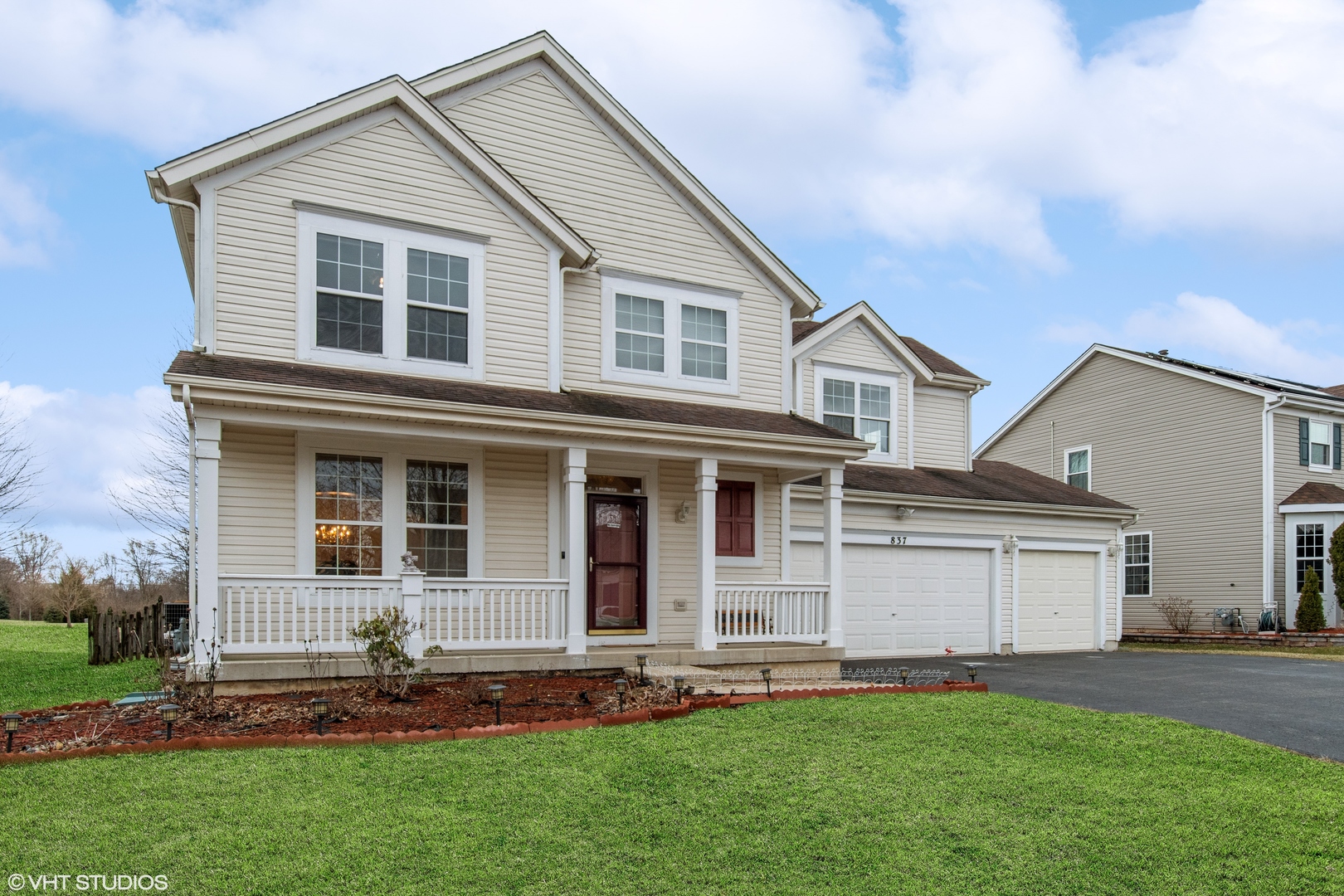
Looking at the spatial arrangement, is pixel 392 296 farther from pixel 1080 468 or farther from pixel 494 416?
pixel 1080 468

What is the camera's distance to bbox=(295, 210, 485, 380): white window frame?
11258 mm

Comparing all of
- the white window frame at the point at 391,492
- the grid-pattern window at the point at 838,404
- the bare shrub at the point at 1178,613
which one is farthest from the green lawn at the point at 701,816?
the bare shrub at the point at 1178,613

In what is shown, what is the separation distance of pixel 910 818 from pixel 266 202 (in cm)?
954

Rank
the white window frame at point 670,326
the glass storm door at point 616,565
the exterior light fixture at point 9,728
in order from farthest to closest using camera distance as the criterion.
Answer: the white window frame at point 670,326
the glass storm door at point 616,565
the exterior light fixture at point 9,728

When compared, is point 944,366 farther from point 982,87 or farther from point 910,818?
point 910,818

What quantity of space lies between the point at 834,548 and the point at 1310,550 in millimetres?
16504

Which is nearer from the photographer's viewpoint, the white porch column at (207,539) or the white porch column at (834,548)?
the white porch column at (207,539)

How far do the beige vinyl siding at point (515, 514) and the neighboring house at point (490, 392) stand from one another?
33 mm

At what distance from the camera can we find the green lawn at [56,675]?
433 inches

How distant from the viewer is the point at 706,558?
1230 cm

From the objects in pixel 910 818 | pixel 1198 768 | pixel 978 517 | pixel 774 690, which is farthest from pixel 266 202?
pixel 978 517

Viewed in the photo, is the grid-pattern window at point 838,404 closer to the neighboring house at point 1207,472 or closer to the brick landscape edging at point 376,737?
the brick landscape edging at point 376,737

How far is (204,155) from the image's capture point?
35.6 feet

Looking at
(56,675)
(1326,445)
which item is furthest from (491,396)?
(1326,445)
